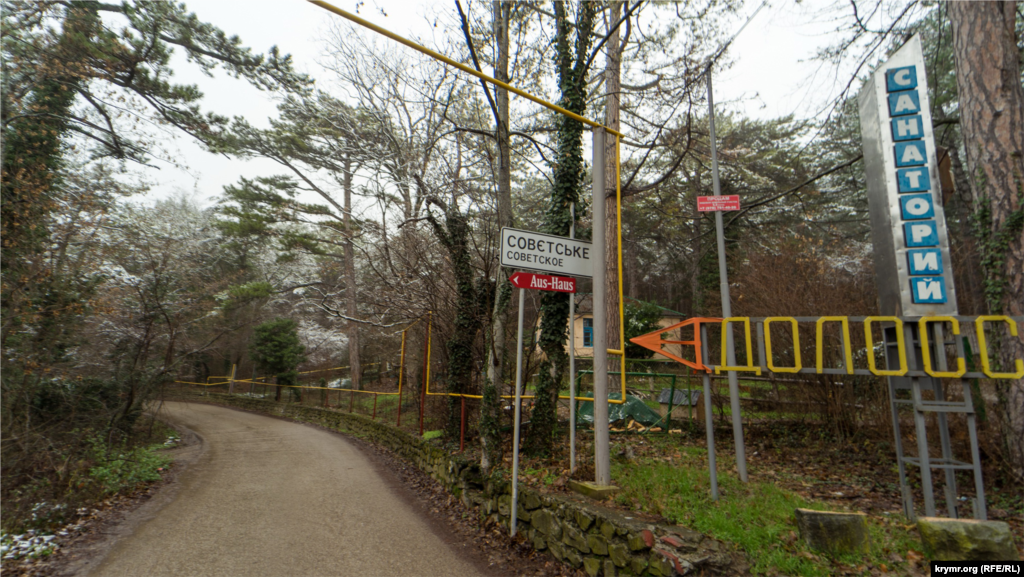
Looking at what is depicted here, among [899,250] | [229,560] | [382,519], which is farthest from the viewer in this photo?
[382,519]

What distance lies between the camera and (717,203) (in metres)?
6.57

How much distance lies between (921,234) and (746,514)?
2974mm

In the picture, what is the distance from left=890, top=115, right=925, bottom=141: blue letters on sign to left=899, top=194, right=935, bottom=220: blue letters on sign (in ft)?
1.95

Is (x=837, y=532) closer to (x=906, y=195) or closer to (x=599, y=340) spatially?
(x=599, y=340)

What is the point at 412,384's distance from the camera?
1239 cm

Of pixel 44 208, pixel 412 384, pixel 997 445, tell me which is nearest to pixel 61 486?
pixel 44 208

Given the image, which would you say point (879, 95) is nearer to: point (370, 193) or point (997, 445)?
point (997, 445)

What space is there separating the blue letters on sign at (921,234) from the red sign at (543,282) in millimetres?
3172

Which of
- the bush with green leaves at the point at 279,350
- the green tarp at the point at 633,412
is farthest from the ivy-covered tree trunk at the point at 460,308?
the bush with green leaves at the point at 279,350

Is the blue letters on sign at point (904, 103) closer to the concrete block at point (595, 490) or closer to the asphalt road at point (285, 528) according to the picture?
the concrete block at point (595, 490)

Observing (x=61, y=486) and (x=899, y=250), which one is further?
(x=61, y=486)

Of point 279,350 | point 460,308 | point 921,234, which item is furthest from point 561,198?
point 279,350

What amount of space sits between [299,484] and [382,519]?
259cm

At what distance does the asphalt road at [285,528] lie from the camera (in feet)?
16.0
